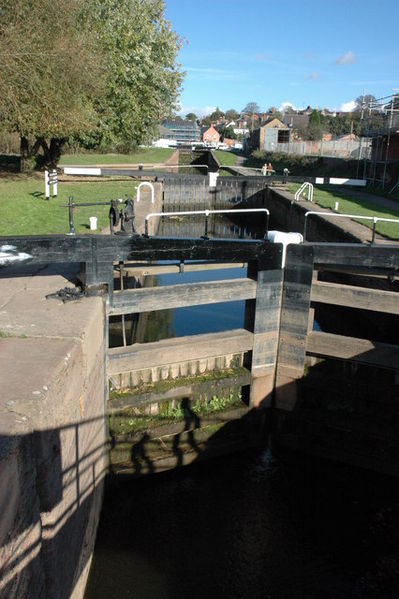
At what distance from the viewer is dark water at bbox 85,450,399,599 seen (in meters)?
6.25

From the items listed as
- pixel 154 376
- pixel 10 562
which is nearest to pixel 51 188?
pixel 154 376

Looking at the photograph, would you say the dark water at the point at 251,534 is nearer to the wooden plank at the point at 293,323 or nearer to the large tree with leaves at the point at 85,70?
the wooden plank at the point at 293,323

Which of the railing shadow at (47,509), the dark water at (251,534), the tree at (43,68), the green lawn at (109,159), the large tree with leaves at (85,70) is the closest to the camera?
the railing shadow at (47,509)

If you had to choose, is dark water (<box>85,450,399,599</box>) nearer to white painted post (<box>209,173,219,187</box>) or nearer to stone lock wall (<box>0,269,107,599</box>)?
stone lock wall (<box>0,269,107,599</box>)

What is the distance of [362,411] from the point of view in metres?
8.22

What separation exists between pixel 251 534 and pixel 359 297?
3733mm

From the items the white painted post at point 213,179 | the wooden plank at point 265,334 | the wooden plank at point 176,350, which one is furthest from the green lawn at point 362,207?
the white painted post at point 213,179

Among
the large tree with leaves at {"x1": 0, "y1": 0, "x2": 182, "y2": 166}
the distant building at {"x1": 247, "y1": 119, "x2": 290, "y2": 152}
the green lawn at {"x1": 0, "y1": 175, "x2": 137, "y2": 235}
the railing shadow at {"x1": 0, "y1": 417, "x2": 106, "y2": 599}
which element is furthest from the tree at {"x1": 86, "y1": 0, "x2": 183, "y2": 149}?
the distant building at {"x1": 247, "y1": 119, "x2": 290, "y2": 152}

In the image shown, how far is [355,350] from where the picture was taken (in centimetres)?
805

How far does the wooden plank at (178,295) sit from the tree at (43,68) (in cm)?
1003

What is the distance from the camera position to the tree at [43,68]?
14.6 m

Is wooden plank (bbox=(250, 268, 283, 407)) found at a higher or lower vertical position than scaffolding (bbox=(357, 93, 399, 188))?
lower

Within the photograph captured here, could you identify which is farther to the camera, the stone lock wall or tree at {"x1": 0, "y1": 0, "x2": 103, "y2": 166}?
tree at {"x1": 0, "y1": 0, "x2": 103, "y2": 166}

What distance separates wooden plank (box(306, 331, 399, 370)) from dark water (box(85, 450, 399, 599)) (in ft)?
5.77
